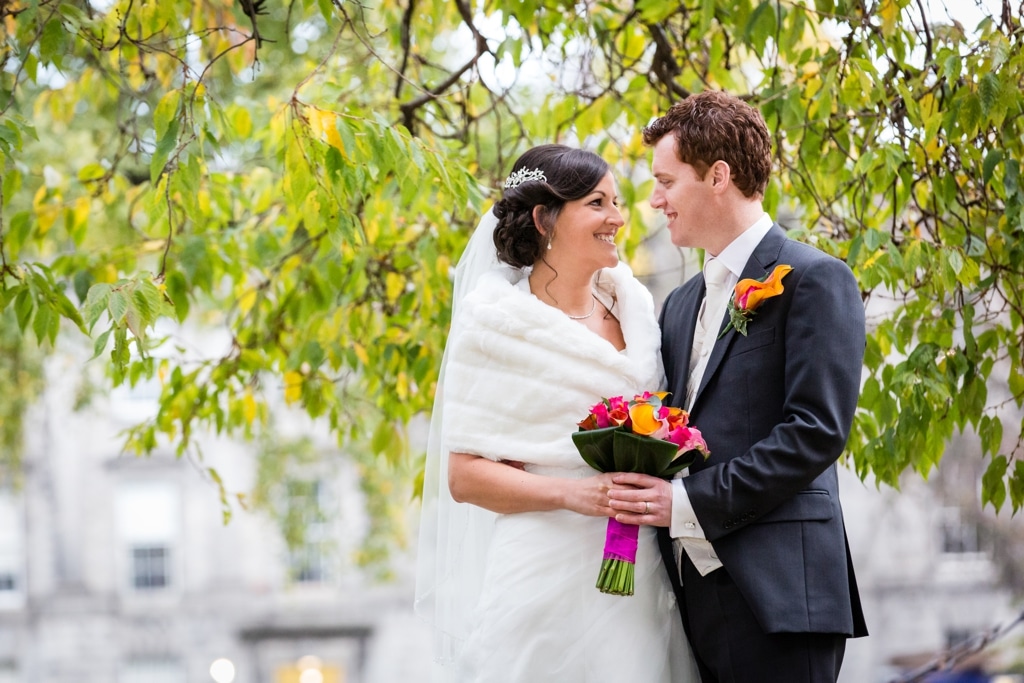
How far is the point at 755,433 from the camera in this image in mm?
2279

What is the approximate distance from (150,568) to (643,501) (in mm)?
14318

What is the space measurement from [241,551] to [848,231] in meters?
13.2

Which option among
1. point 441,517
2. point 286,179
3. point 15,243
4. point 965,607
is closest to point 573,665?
point 441,517

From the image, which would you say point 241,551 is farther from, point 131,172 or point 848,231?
point 848,231

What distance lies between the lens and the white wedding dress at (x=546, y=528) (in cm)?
248

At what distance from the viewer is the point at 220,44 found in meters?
4.70

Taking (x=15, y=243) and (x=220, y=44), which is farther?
(x=220, y=44)

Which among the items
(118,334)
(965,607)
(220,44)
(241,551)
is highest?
(220,44)

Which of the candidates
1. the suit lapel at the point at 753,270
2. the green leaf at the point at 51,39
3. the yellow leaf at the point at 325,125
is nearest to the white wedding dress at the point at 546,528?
the suit lapel at the point at 753,270

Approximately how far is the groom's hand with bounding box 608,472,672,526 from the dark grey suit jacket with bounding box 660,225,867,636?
55 millimetres

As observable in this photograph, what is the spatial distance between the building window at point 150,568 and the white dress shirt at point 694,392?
14.1m

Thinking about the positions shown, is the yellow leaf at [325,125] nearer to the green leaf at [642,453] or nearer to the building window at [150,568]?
the green leaf at [642,453]

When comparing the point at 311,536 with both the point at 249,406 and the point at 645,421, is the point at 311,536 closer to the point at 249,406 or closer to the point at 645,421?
the point at 249,406

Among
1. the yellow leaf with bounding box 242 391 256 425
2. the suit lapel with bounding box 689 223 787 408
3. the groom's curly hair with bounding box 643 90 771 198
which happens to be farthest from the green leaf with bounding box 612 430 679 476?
the yellow leaf with bounding box 242 391 256 425
